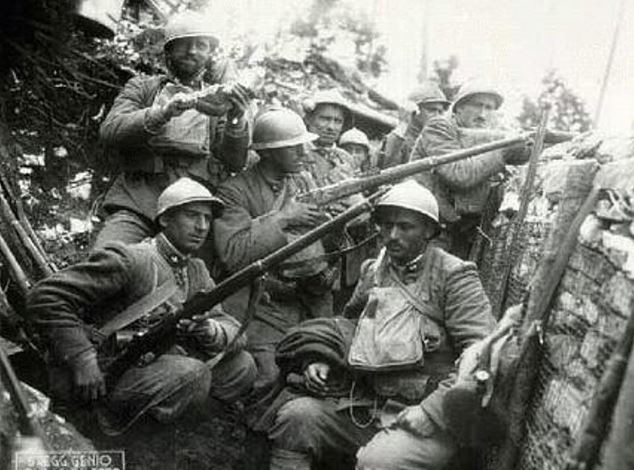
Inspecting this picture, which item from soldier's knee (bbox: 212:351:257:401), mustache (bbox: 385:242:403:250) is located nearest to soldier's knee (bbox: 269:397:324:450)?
soldier's knee (bbox: 212:351:257:401)

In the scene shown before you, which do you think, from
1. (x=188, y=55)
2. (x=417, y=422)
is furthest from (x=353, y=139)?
(x=417, y=422)

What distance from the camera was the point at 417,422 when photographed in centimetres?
375

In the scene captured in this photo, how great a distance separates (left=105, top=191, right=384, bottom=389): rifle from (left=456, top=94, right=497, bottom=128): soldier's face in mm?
2568

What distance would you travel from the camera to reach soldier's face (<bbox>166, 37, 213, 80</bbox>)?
5.55 m

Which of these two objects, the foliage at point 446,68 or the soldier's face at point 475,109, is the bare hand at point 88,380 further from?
the foliage at point 446,68

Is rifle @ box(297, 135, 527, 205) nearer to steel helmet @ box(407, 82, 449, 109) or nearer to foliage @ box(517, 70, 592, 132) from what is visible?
steel helmet @ box(407, 82, 449, 109)

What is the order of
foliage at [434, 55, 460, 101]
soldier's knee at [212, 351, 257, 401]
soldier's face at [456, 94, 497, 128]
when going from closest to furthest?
soldier's knee at [212, 351, 257, 401] → soldier's face at [456, 94, 497, 128] → foliage at [434, 55, 460, 101]

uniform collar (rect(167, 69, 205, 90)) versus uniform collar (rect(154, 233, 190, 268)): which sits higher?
uniform collar (rect(167, 69, 205, 90))

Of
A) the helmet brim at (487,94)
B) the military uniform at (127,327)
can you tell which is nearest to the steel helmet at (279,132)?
the military uniform at (127,327)

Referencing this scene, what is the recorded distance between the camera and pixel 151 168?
214 inches

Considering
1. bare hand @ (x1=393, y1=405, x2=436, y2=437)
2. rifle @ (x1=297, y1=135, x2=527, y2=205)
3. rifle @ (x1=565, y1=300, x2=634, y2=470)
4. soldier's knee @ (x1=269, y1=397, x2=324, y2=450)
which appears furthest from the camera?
rifle @ (x1=297, y1=135, x2=527, y2=205)

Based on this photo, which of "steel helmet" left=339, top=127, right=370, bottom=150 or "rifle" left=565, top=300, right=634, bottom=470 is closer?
"rifle" left=565, top=300, right=634, bottom=470

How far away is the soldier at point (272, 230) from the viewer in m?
5.52

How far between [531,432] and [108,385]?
260 cm
